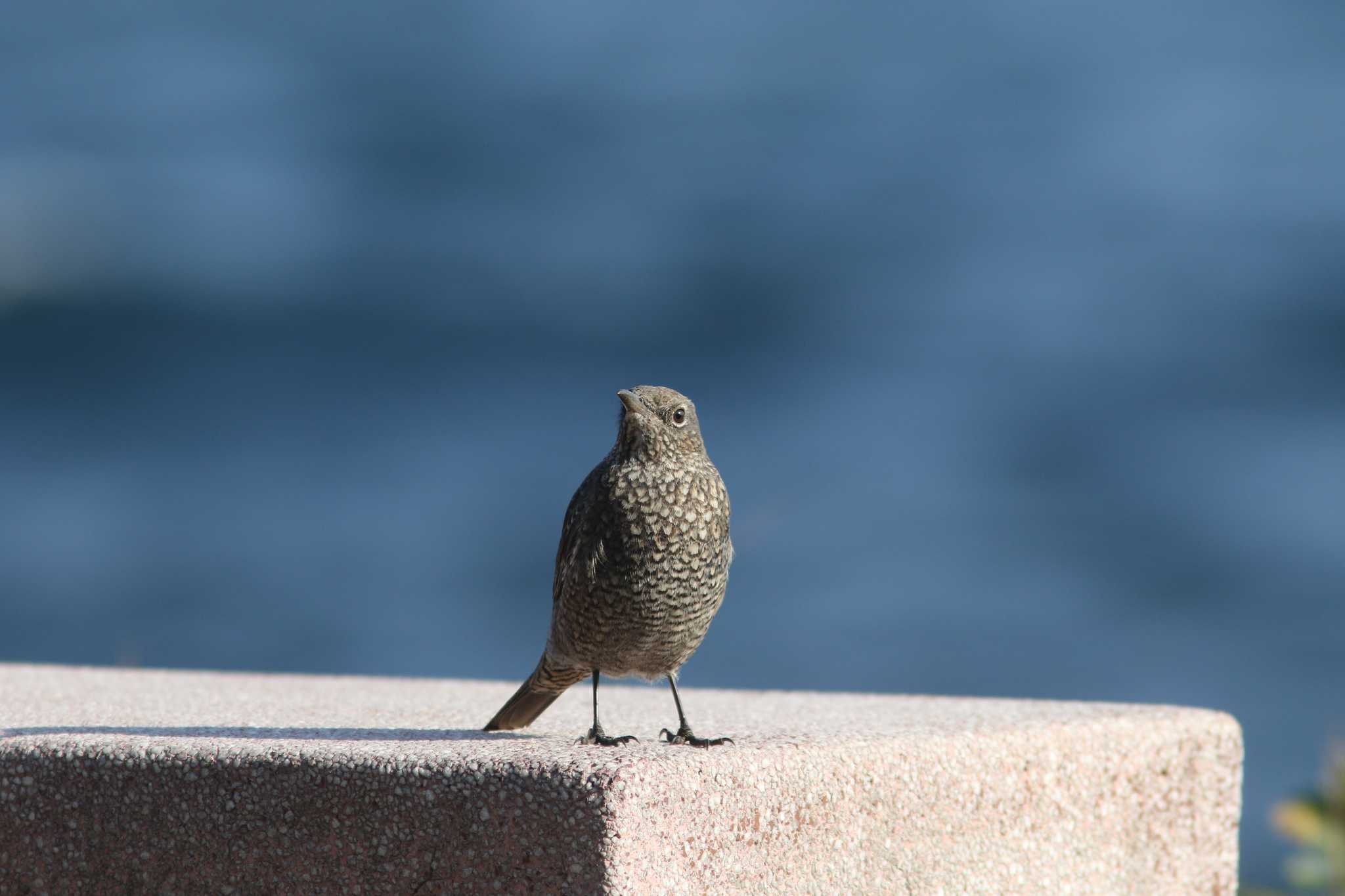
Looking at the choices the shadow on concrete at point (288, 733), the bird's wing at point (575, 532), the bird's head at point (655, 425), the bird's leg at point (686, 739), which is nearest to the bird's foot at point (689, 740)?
the bird's leg at point (686, 739)

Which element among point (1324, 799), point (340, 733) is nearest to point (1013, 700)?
point (1324, 799)

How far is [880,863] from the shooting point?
11.1ft

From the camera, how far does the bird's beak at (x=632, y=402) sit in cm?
339

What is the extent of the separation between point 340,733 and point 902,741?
1.45 metres

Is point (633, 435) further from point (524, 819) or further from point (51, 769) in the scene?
point (51, 769)

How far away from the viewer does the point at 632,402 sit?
3396 millimetres

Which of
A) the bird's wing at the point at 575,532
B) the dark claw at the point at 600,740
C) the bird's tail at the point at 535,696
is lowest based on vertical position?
the bird's tail at the point at 535,696

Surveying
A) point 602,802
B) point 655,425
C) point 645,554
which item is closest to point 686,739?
point 645,554

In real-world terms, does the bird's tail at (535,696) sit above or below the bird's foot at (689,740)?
below

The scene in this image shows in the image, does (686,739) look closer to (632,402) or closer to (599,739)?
(599,739)

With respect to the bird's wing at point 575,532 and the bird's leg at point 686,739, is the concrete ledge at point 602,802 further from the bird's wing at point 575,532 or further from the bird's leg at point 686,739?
the bird's wing at point 575,532

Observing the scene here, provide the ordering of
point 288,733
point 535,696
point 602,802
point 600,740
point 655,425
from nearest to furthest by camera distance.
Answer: point 602,802
point 600,740
point 655,425
point 288,733
point 535,696

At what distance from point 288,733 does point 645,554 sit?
3.61 feet

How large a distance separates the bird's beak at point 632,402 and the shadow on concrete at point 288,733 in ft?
2.79
